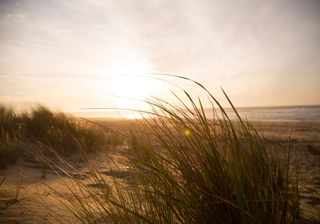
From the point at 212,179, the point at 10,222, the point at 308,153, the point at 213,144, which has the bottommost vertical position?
the point at 308,153

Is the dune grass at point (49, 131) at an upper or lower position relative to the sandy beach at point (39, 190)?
upper

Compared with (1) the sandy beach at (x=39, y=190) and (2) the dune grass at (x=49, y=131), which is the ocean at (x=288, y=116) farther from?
(1) the sandy beach at (x=39, y=190)

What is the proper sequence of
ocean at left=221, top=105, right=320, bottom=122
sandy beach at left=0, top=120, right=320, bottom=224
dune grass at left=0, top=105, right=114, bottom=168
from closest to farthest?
sandy beach at left=0, top=120, right=320, bottom=224 < dune grass at left=0, top=105, right=114, bottom=168 < ocean at left=221, top=105, right=320, bottom=122

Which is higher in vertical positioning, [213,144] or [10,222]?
[213,144]

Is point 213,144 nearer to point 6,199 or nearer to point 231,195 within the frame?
point 231,195

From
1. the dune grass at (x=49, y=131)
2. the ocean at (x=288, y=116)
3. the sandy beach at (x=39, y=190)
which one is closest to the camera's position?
the sandy beach at (x=39, y=190)

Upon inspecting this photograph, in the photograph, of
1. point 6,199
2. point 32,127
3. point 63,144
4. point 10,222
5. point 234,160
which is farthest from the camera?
point 32,127

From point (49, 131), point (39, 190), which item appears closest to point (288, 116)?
point (49, 131)

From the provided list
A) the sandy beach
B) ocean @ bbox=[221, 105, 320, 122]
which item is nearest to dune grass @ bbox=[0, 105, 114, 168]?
the sandy beach

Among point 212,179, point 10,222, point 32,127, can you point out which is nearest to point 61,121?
point 32,127

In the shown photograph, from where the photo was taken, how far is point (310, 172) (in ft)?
14.8

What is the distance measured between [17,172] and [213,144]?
2793 millimetres

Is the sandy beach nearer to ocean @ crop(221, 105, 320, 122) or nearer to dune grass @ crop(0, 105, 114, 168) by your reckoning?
dune grass @ crop(0, 105, 114, 168)

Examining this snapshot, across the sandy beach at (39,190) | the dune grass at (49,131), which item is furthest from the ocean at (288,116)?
the sandy beach at (39,190)
